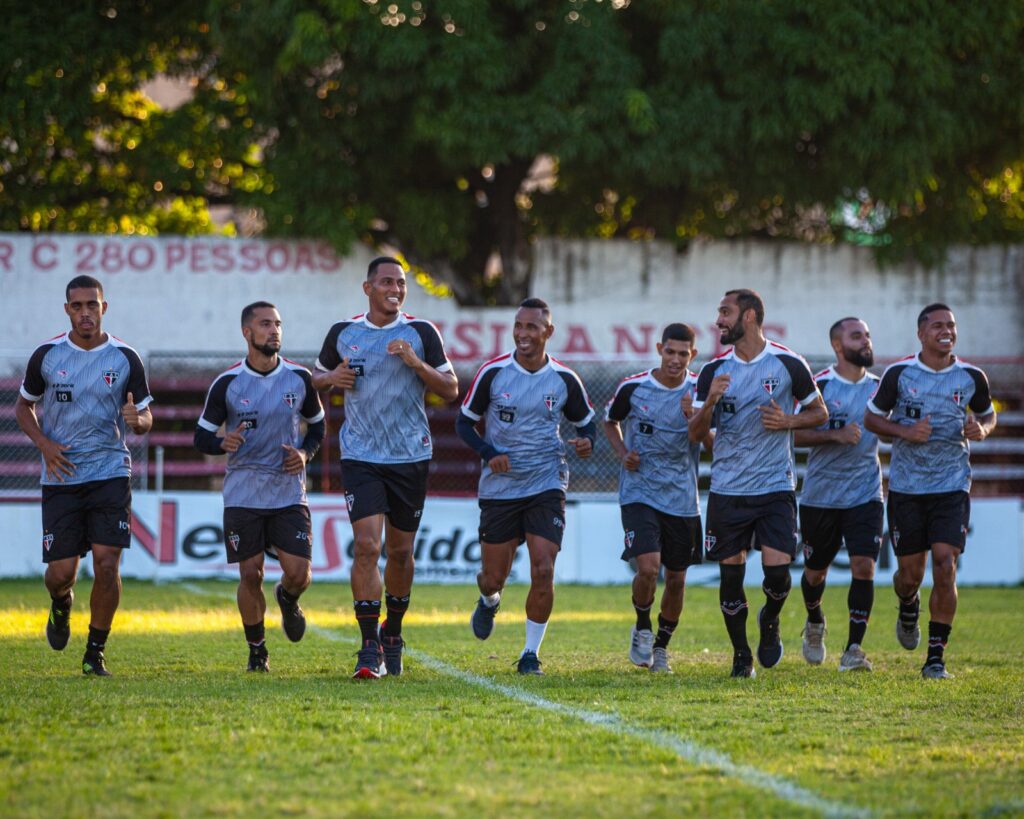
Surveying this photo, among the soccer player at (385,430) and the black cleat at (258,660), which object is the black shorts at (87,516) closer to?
the black cleat at (258,660)

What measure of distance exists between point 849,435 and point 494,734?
15.6 feet

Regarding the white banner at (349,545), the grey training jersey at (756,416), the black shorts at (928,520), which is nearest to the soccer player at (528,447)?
the grey training jersey at (756,416)

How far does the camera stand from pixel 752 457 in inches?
387

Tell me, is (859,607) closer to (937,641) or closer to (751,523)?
(937,641)

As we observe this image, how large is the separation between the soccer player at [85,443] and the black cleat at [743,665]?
13.2 feet

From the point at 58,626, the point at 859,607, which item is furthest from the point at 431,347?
the point at 859,607

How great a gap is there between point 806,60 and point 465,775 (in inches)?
696

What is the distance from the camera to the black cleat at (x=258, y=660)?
A: 965 centimetres

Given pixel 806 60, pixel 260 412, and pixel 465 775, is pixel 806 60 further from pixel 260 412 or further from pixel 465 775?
pixel 465 775

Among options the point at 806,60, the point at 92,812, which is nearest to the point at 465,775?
the point at 92,812

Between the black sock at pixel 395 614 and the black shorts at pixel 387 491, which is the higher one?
the black shorts at pixel 387 491

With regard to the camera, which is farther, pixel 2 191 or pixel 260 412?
pixel 2 191

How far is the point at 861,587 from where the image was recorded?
1103cm

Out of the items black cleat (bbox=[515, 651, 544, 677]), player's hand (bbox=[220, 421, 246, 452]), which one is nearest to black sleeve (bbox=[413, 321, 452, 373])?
player's hand (bbox=[220, 421, 246, 452])
